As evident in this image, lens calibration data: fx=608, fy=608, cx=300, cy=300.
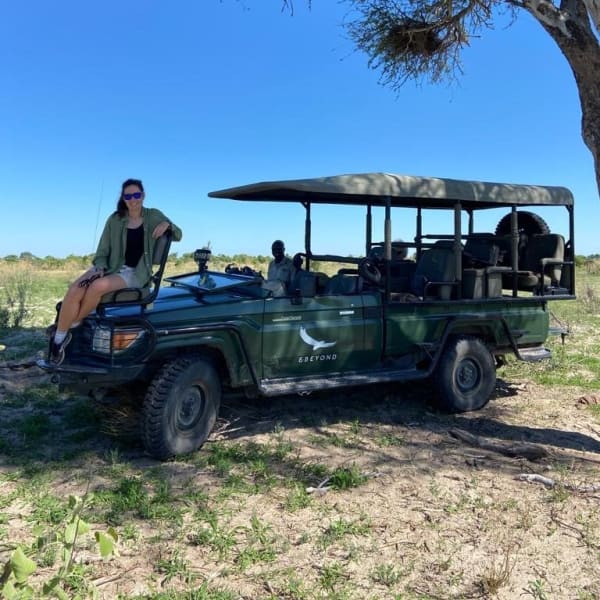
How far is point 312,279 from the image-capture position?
6598 millimetres

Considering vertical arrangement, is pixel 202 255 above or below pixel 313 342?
above

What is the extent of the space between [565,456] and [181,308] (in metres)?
3.45

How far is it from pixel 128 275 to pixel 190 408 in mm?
1240

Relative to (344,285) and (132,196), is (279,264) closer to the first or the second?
(344,285)

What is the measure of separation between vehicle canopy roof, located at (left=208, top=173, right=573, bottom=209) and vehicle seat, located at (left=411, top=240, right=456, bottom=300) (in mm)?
586

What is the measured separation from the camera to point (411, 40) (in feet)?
28.0

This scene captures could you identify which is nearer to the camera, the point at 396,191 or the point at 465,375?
the point at 396,191

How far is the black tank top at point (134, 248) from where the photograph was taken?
525 centimetres

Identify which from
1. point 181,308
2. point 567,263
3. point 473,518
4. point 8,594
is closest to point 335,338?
point 181,308

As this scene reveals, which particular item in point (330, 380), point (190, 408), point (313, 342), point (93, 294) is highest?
point (93, 294)

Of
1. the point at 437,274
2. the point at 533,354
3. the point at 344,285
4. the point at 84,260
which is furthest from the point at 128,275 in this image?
the point at 84,260

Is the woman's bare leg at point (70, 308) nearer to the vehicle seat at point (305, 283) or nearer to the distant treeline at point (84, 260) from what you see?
the vehicle seat at point (305, 283)

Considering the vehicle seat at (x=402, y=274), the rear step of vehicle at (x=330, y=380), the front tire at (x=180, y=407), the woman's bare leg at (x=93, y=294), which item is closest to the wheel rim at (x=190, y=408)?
the front tire at (x=180, y=407)

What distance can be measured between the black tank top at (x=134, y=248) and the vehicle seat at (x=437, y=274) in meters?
2.84
